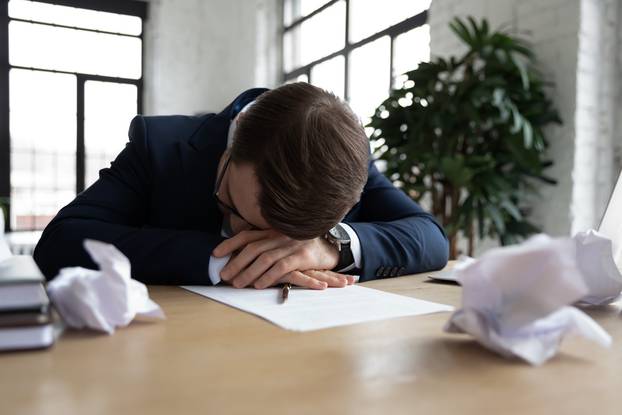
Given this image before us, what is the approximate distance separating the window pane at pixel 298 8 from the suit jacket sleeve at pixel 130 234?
4658 millimetres

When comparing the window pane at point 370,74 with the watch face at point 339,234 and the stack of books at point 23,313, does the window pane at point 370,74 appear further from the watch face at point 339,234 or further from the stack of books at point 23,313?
the stack of books at point 23,313

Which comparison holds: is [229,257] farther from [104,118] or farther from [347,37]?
[104,118]

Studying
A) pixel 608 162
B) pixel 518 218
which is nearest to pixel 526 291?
pixel 518 218

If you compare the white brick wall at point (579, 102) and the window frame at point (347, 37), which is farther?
the window frame at point (347, 37)

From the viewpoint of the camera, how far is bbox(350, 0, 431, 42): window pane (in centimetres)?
406

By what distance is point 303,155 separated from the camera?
804 mm

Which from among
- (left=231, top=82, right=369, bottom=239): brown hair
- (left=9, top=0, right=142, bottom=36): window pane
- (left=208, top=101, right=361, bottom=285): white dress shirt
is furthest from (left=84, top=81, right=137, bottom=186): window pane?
(left=231, top=82, right=369, bottom=239): brown hair

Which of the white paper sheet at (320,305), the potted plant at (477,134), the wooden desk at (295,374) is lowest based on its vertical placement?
the white paper sheet at (320,305)

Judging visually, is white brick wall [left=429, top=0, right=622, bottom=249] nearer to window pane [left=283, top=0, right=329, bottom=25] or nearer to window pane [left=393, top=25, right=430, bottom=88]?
window pane [left=393, top=25, right=430, bottom=88]

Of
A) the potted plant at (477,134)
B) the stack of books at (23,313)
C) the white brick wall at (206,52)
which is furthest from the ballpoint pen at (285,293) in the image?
the white brick wall at (206,52)

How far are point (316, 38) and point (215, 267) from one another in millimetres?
4999

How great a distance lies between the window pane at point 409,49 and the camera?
391 cm

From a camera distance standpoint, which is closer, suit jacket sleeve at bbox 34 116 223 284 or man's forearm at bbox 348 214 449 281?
suit jacket sleeve at bbox 34 116 223 284

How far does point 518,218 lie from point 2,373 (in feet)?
7.64
